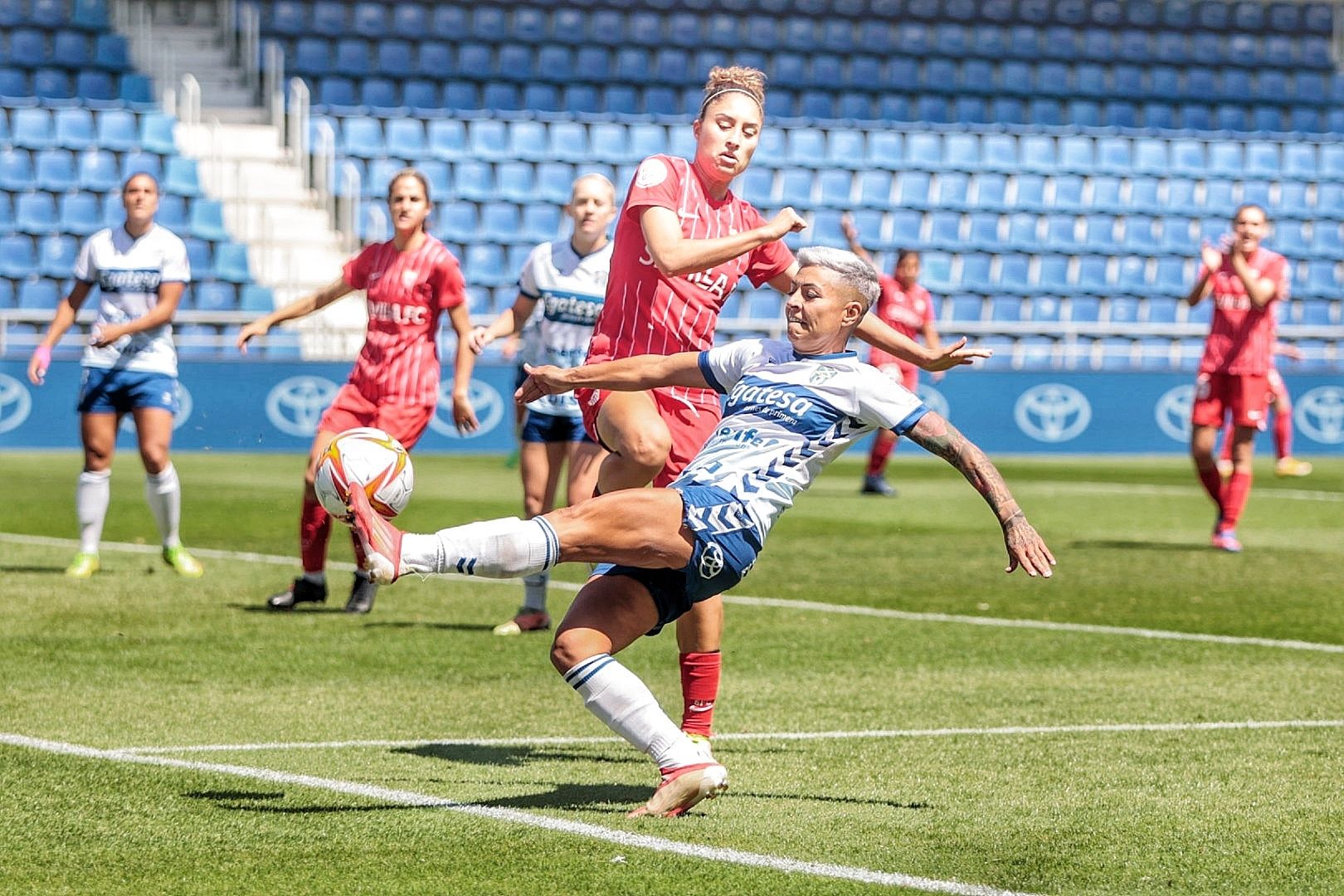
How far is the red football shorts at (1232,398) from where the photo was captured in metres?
13.5

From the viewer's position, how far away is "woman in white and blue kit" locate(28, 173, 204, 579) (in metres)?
10.8

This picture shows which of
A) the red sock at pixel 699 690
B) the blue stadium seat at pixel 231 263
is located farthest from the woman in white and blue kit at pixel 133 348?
the blue stadium seat at pixel 231 263

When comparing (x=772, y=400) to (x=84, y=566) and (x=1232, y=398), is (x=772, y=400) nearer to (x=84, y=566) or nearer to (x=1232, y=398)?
(x=84, y=566)

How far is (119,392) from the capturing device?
10859 millimetres

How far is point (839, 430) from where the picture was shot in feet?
17.4

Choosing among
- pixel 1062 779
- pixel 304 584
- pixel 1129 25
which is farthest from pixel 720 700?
pixel 1129 25

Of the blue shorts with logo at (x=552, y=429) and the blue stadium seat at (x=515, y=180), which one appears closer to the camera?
the blue shorts with logo at (x=552, y=429)

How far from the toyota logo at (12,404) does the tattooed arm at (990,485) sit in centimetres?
1917

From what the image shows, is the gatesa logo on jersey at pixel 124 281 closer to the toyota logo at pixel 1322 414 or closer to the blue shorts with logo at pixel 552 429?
the blue shorts with logo at pixel 552 429

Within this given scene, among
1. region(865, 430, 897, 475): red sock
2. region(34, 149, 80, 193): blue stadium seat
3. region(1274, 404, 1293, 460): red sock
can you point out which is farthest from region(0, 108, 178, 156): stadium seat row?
region(1274, 404, 1293, 460): red sock

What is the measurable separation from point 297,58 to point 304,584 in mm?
21984

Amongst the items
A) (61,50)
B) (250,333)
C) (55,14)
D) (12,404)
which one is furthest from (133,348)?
(55,14)

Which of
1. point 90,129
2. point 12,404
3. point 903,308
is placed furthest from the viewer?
point 90,129

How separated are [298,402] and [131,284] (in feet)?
38.9
